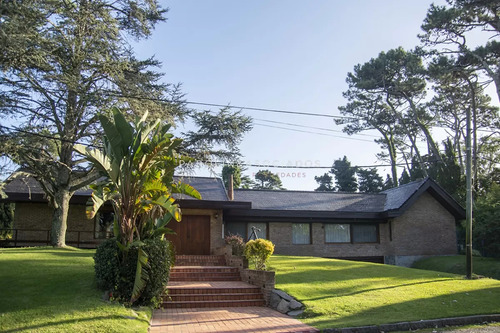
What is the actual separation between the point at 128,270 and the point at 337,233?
18.1 meters

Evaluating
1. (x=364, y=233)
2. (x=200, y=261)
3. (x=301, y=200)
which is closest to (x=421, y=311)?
(x=200, y=261)

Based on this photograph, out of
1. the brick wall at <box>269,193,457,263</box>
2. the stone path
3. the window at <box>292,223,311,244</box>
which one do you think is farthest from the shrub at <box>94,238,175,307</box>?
the window at <box>292,223,311,244</box>

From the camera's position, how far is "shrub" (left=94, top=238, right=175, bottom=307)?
33.5ft

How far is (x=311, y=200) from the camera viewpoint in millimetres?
27656

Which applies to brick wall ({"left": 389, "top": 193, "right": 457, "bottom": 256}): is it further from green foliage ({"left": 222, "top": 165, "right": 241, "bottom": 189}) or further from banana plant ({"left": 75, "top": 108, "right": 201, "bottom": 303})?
green foliage ({"left": 222, "top": 165, "right": 241, "bottom": 189})

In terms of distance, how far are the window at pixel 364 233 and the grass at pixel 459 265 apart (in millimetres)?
2929

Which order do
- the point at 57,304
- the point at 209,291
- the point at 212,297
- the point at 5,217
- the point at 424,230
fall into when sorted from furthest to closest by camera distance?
the point at 5,217 < the point at 424,230 < the point at 209,291 < the point at 212,297 < the point at 57,304

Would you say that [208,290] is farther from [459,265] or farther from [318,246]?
[459,265]

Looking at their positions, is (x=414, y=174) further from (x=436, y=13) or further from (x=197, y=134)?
(x=197, y=134)

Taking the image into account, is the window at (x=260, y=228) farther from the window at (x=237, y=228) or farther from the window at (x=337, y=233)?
the window at (x=337, y=233)

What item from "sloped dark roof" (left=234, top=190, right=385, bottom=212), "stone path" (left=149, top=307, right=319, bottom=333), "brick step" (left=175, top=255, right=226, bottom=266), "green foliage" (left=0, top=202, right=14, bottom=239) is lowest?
"stone path" (left=149, top=307, right=319, bottom=333)

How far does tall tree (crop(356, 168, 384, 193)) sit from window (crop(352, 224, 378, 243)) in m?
26.1

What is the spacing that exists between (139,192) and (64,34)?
8.98 meters

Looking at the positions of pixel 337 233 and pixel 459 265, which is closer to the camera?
pixel 459 265
